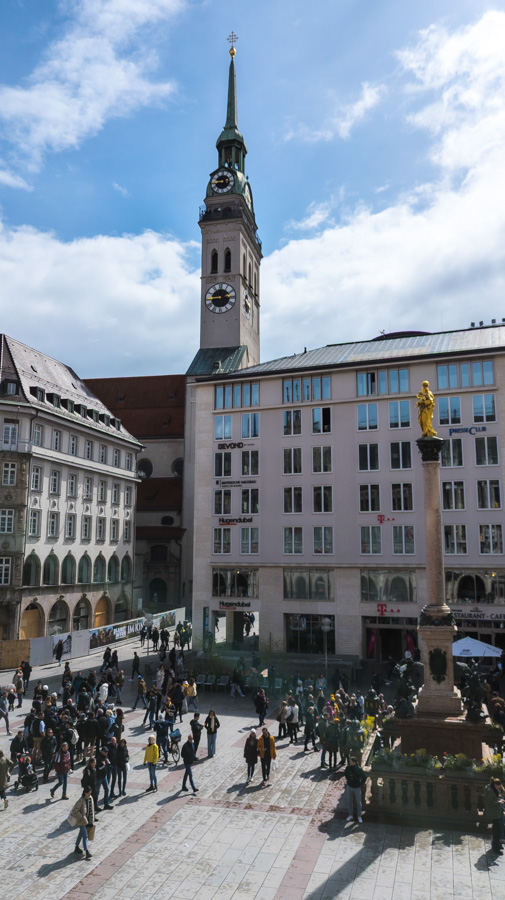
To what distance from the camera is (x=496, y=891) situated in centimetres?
1259

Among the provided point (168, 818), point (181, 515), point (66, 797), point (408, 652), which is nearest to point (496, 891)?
point (168, 818)

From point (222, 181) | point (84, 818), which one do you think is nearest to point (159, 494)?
point (222, 181)

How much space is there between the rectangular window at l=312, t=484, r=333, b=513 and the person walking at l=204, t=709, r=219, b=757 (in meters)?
23.1

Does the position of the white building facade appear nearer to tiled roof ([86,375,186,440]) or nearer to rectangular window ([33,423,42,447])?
rectangular window ([33,423,42,447])

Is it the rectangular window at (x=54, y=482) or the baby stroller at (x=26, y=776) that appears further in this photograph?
the rectangular window at (x=54, y=482)

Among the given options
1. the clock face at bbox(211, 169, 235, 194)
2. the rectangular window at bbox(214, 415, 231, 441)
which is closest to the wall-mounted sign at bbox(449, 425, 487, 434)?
the rectangular window at bbox(214, 415, 231, 441)

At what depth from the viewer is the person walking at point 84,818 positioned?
14.1 meters

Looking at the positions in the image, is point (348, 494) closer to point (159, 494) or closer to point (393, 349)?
point (393, 349)

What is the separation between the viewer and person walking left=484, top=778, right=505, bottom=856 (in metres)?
14.4

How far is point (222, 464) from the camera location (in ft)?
154

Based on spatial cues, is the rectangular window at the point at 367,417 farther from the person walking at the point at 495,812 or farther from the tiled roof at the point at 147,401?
the tiled roof at the point at 147,401

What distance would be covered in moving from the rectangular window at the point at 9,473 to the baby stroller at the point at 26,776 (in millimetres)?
29130

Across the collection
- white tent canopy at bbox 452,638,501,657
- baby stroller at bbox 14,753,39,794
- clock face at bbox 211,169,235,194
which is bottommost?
baby stroller at bbox 14,753,39,794

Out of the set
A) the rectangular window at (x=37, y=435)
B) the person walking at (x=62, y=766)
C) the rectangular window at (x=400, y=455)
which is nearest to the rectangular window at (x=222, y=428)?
the rectangular window at (x=400, y=455)
